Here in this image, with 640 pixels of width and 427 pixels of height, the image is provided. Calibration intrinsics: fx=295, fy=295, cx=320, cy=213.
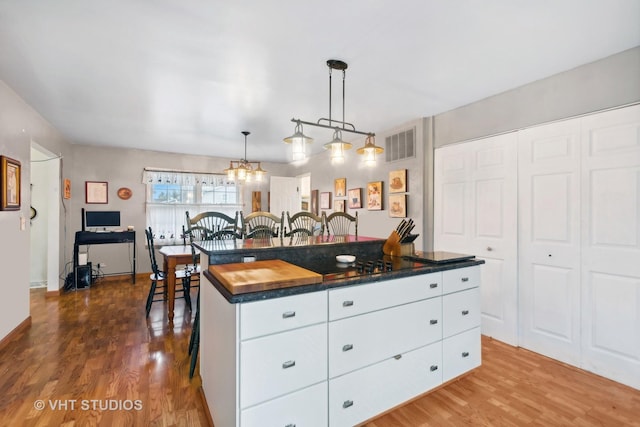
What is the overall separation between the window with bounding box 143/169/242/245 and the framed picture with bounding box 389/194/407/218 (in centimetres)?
387

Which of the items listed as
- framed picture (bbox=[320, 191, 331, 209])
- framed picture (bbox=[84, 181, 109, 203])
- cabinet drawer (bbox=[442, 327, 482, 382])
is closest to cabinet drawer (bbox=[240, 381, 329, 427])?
cabinet drawer (bbox=[442, 327, 482, 382])

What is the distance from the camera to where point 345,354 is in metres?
1.61

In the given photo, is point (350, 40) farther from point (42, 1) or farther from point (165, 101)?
point (165, 101)

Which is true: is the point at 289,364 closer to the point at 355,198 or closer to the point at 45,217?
the point at 355,198

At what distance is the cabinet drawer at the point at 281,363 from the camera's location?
1.31 metres

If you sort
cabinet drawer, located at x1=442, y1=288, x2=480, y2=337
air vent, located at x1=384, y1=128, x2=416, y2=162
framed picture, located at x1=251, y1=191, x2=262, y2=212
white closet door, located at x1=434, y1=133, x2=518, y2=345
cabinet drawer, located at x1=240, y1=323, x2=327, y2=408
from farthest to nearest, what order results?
framed picture, located at x1=251, y1=191, x2=262, y2=212 → air vent, located at x1=384, y1=128, x2=416, y2=162 → white closet door, located at x1=434, y1=133, x2=518, y2=345 → cabinet drawer, located at x1=442, y1=288, x2=480, y2=337 → cabinet drawer, located at x1=240, y1=323, x2=327, y2=408

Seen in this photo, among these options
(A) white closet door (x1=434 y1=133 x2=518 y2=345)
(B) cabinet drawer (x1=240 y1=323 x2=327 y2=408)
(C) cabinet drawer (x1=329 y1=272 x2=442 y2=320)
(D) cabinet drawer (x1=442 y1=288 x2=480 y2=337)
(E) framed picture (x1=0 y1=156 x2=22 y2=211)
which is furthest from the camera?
(A) white closet door (x1=434 y1=133 x2=518 y2=345)

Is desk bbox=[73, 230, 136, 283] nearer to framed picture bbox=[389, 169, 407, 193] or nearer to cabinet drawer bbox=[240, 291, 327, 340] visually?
Result: framed picture bbox=[389, 169, 407, 193]

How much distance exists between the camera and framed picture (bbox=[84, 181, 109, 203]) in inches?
210

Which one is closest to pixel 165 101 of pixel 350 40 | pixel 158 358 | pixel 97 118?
pixel 97 118

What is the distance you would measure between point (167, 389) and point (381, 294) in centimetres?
165

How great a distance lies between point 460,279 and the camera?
2.17m

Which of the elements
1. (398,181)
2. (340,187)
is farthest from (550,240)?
(340,187)

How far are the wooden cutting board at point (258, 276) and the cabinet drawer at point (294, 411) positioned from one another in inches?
21.1
